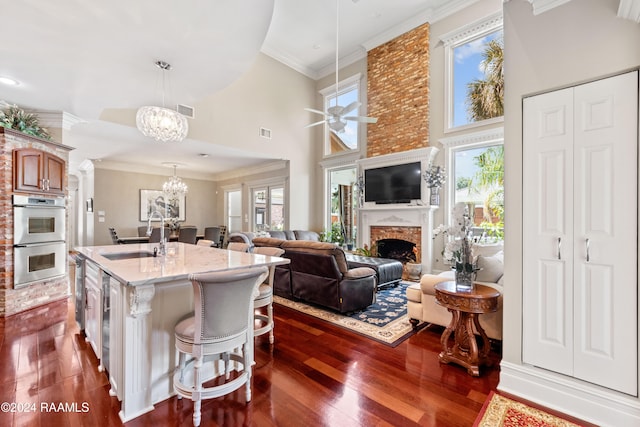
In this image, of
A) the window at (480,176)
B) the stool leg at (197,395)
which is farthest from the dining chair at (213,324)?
the window at (480,176)

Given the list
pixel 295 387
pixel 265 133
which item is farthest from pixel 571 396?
pixel 265 133

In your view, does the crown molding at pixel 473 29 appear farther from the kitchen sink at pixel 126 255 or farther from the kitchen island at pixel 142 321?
the kitchen sink at pixel 126 255

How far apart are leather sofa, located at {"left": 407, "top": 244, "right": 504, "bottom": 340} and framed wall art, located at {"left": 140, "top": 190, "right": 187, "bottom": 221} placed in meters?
8.12

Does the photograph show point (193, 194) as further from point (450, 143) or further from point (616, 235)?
point (616, 235)

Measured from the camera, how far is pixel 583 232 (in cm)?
187

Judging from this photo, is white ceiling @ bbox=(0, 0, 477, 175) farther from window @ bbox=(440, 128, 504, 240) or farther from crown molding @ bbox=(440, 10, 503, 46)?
window @ bbox=(440, 128, 504, 240)

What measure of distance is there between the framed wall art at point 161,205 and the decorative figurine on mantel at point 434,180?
7.69m

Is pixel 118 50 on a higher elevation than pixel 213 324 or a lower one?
higher

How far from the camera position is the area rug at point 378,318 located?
10.2 ft

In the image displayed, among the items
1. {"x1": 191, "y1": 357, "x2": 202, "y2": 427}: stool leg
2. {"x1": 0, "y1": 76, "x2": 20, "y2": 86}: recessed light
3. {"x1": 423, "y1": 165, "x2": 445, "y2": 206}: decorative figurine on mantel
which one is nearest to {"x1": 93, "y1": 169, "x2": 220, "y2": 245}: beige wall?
{"x1": 0, "y1": 76, "x2": 20, "y2": 86}: recessed light

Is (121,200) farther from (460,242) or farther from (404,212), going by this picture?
(460,242)

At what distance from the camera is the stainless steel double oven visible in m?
3.79

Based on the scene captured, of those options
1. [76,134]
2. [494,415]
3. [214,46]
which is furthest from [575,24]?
[76,134]

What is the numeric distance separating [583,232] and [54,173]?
6.26 m
